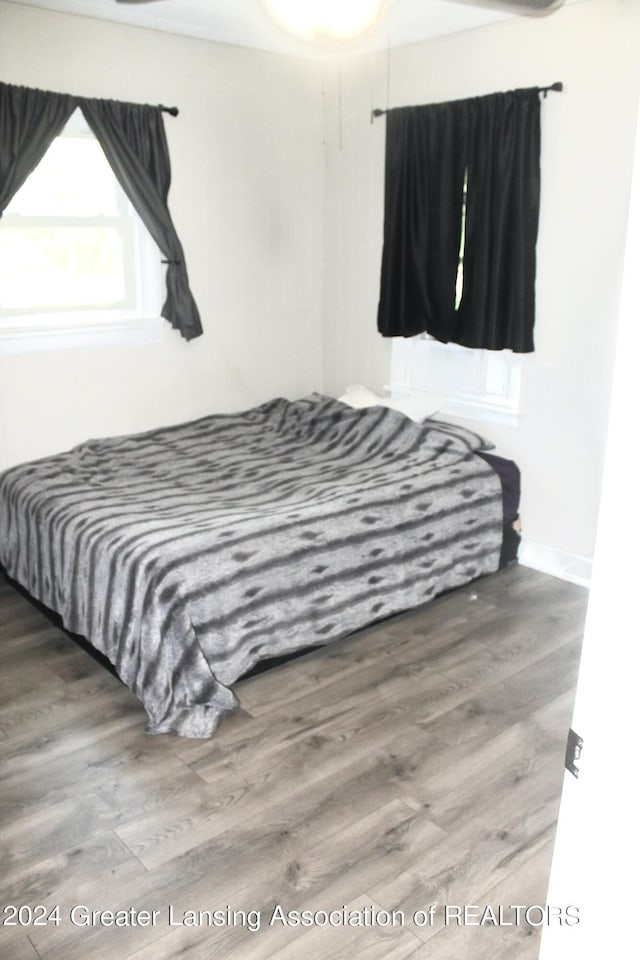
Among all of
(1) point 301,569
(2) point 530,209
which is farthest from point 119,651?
(2) point 530,209

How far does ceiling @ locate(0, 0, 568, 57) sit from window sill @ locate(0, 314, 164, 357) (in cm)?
136

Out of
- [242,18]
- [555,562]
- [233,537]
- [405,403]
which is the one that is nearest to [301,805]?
[233,537]

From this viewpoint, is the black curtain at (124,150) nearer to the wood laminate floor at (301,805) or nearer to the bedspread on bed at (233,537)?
the bedspread on bed at (233,537)

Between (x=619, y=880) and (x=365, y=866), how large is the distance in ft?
4.25

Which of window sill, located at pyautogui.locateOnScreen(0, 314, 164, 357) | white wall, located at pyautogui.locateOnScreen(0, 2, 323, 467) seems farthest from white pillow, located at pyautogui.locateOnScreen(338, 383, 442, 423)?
window sill, located at pyautogui.locateOnScreen(0, 314, 164, 357)

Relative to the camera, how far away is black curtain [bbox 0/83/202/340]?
338 centimetres

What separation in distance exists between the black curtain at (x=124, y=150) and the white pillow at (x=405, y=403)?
0.93 m

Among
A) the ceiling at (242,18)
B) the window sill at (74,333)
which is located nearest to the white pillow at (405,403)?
the window sill at (74,333)

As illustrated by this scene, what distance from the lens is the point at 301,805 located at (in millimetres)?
2199

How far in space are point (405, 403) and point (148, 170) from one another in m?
1.73

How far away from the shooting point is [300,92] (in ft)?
14.4

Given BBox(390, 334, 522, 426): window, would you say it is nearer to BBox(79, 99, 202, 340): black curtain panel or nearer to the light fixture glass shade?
BBox(79, 99, 202, 340): black curtain panel

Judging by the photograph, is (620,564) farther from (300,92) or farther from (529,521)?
(300,92)

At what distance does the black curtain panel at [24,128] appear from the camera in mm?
3359
